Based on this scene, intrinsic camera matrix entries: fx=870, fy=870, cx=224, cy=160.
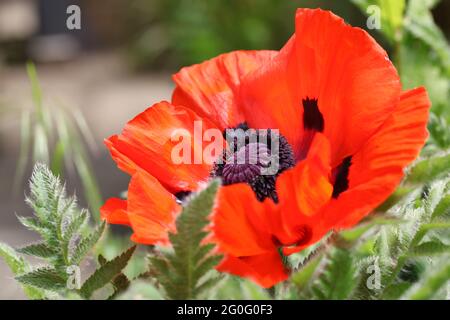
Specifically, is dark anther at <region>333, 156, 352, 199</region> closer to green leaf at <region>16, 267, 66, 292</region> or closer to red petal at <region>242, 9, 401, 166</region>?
red petal at <region>242, 9, 401, 166</region>

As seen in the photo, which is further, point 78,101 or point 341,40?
point 78,101

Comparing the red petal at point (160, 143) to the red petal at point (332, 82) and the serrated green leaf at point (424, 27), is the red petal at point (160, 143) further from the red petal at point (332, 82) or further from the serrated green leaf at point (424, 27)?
the serrated green leaf at point (424, 27)

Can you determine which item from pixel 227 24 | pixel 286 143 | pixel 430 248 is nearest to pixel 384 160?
pixel 430 248

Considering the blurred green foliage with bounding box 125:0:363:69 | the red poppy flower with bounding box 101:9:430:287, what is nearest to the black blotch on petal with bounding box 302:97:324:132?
the red poppy flower with bounding box 101:9:430:287

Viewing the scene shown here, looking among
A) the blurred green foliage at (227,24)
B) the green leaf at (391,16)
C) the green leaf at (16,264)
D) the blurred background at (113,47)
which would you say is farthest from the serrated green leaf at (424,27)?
the blurred green foliage at (227,24)

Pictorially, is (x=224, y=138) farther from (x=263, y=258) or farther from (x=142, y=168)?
(x=263, y=258)

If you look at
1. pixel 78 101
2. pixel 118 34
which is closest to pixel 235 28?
pixel 78 101
